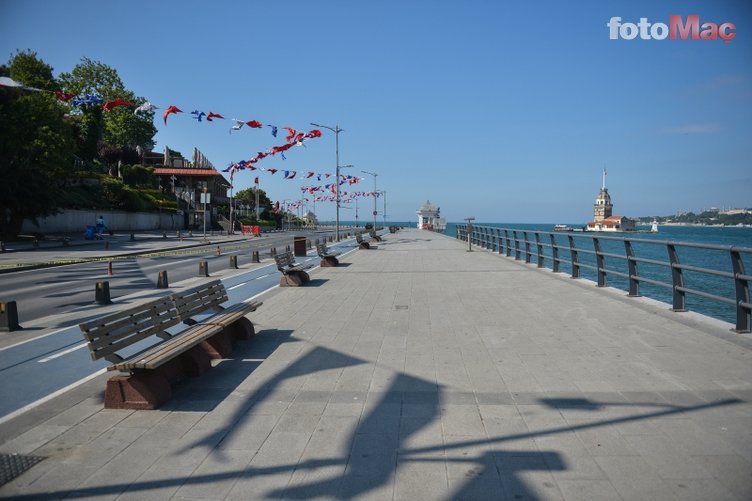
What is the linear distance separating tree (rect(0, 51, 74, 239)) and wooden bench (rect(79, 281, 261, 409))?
1389 inches

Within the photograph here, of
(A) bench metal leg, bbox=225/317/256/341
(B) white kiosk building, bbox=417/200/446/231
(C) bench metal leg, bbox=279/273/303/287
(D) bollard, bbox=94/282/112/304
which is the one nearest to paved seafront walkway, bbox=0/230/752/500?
(A) bench metal leg, bbox=225/317/256/341

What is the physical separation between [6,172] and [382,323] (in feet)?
119

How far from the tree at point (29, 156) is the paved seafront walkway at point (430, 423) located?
35161 millimetres

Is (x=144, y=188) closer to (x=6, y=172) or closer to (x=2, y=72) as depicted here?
(x=2, y=72)

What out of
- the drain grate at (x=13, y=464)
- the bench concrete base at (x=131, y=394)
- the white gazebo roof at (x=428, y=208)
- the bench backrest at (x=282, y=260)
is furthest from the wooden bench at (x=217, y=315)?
the white gazebo roof at (x=428, y=208)

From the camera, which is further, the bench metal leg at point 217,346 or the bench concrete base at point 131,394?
the bench metal leg at point 217,346

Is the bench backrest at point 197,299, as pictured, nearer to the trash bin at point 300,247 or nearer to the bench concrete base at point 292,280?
the bench concrete base at point 292,280

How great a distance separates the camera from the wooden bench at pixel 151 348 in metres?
5.19

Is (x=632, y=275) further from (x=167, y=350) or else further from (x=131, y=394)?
(x=131, y=394)

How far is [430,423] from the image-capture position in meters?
4.82

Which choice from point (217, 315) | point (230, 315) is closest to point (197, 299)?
point (217, 315)

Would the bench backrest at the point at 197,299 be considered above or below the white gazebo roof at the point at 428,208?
below

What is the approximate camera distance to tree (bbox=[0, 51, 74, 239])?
116 ft

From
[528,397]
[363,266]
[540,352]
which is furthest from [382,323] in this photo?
[363,266]
